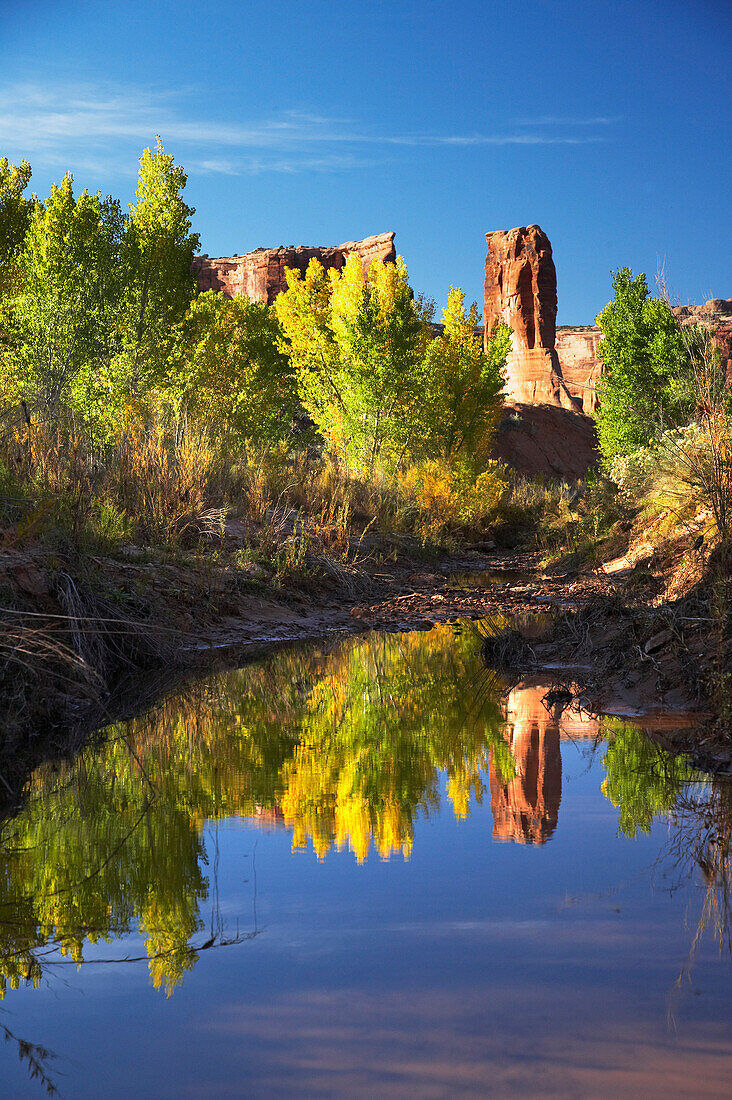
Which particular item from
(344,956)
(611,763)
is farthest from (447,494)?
(344,956)

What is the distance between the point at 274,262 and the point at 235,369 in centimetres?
5386

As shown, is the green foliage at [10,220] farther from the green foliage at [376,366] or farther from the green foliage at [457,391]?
the green foliage at [457,391]

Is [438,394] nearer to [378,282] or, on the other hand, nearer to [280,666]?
[378,282]

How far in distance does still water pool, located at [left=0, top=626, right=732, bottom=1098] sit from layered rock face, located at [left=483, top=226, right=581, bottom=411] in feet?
244

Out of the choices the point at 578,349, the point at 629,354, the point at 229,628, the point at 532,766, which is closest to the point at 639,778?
the point at 532,766

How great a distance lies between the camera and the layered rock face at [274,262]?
90000 millimetres

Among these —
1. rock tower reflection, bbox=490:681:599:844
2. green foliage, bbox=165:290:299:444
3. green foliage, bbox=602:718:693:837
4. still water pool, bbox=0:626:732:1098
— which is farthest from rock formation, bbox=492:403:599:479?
still water pool, bbox=0:626:732:1098

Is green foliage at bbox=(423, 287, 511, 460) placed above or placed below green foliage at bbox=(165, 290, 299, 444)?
below

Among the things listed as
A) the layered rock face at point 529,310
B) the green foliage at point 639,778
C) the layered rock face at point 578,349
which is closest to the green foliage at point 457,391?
the green foliage at point 639,778

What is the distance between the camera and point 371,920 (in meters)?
2.99

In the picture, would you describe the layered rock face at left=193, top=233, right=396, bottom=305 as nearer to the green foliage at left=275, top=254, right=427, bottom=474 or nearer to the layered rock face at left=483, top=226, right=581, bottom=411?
the layered rock face at left=483, top=226, right=581, bottom=411

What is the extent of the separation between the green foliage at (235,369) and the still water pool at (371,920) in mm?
22912

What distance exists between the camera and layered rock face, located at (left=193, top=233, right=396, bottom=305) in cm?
9000

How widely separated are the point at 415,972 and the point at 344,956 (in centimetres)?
24
